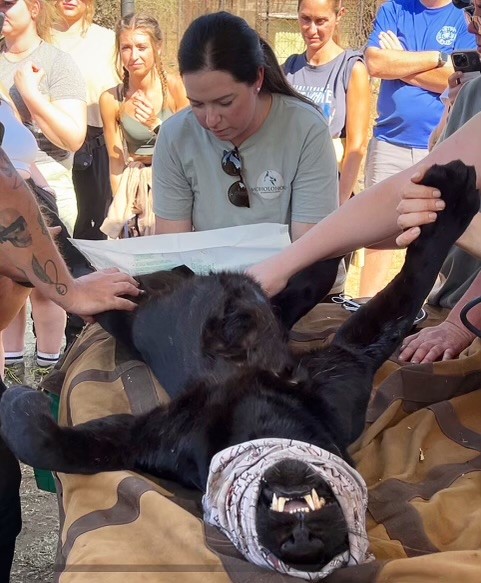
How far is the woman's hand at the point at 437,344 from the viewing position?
79.4 inches

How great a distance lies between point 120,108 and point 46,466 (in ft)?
10.1

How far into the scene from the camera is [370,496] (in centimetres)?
154

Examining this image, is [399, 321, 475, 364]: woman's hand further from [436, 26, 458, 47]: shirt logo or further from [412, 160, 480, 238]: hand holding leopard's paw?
[436, 26, 458, 47]: shirt logo

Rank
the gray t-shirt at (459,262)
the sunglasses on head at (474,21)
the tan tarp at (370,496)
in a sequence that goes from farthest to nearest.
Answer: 1. the gray t-shirt at (459,262)
2. the sunglasses on head at (474,21)
3. the tan tarp at (370,496)

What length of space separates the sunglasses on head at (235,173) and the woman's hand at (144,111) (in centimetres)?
171

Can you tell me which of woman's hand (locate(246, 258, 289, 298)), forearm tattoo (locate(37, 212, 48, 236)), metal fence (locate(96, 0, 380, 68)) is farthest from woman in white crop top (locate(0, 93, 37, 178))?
metal fence (locate(96, 0, 380, 68))

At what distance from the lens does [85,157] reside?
4.43 m

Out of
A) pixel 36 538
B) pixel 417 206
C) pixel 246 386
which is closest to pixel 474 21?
pixel 417 206

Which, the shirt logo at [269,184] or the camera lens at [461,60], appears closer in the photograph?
the shirt logo at [269,184]

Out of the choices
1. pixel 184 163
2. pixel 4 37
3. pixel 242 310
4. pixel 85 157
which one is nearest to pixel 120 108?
pixel 85 157

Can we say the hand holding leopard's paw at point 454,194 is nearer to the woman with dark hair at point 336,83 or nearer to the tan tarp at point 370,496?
the tan tarp at point 370,496

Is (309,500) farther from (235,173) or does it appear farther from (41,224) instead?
(235,173)

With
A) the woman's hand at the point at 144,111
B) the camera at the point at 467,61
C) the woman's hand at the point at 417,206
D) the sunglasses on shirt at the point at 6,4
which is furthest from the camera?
the woman's hand at the point at 144,111

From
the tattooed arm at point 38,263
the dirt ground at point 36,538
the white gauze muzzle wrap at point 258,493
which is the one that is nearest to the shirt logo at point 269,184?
the tattooed arm at point 38,263
